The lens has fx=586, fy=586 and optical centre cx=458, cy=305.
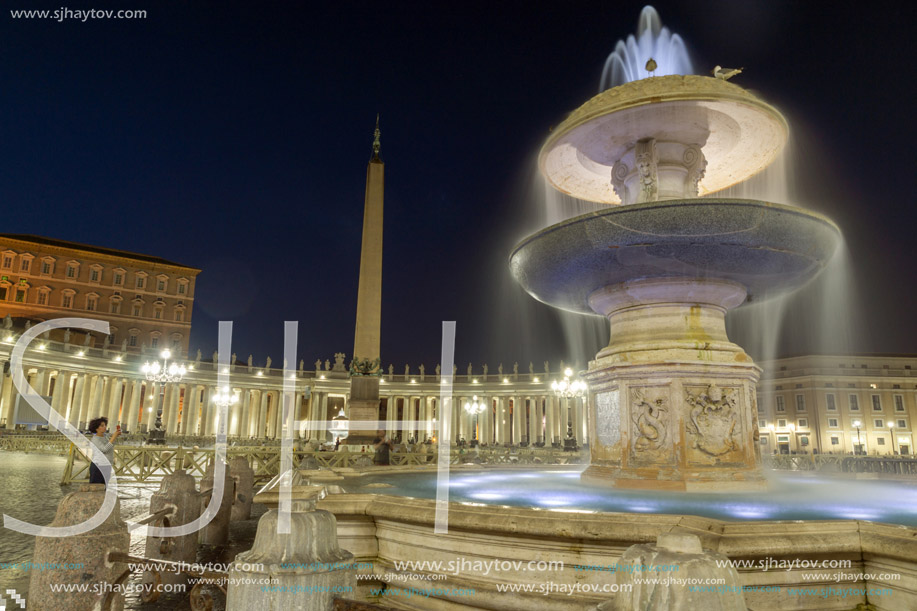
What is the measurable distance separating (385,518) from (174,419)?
6516cm

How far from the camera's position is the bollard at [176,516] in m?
7.05

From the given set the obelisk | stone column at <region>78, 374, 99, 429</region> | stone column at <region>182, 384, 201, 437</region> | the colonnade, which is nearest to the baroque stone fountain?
the obelisk

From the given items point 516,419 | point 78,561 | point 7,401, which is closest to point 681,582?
point 78,561

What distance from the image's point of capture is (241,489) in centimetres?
1262

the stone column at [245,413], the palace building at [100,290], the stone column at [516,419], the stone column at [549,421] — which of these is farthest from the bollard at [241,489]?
the palace building at [100,290]

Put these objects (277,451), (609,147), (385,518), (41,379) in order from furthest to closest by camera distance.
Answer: (41,379) < (277,451) < (609,147) < (385,518)

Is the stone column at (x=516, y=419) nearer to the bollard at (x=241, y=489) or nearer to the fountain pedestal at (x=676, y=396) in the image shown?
the bollard at (x=241, y=489)

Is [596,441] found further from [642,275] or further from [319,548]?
[319,548]

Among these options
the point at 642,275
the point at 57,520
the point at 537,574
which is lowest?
the point at 537,574

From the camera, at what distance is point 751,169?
1232cm

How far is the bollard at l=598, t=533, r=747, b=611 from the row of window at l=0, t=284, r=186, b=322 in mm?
87458

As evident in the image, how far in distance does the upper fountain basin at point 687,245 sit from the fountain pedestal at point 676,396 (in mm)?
552

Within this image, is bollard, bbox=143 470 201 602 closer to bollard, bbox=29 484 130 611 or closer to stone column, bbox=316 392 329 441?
bollard, bbox=29 484 130 611

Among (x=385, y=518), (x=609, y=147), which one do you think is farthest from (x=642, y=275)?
(x=385, y=518)
